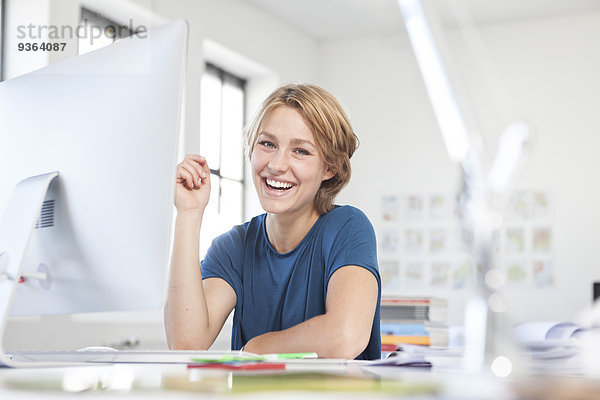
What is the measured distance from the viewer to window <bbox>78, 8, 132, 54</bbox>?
3.72 meters

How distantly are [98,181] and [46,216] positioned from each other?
11 centimetres

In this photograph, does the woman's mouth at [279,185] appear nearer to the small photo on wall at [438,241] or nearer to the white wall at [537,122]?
the white wall at [537,122]

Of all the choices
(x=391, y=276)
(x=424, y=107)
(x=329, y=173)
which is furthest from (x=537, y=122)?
(x=329, y=173)

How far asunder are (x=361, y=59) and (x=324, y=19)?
486 mm

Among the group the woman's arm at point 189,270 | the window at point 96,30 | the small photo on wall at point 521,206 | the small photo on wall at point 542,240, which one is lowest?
the woman's arm at point 189,270

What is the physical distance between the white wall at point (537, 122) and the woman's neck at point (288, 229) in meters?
3.16

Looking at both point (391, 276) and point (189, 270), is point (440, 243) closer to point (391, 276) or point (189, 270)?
point (391, 276)

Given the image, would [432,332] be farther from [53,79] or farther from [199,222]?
[53,79]

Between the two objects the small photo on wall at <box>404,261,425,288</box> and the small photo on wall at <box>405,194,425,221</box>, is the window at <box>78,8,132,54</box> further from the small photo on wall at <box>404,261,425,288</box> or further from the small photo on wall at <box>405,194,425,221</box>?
the small photo on wall at <box>404,261,425,288</box>

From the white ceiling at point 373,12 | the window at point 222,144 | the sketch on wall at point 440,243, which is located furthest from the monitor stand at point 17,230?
the sketch on wall at point 440,243

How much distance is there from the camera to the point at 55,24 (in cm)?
338

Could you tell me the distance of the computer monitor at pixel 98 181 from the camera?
2.62 ft

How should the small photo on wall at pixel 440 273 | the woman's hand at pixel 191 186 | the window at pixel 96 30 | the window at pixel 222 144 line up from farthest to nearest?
the small photo on wall at pixel 440 273 → the window at pixel 222 144 → the window at pixel 96 30 → the woman's hand at pixel 191 186

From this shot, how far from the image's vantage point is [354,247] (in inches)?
54.2
